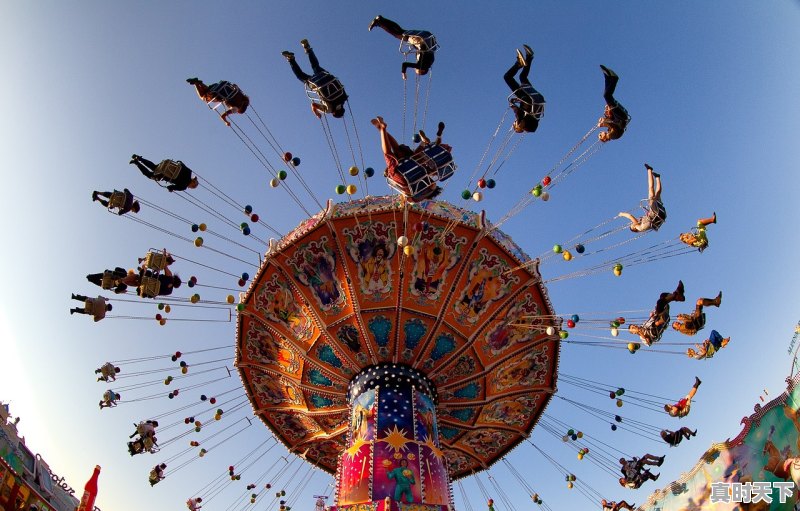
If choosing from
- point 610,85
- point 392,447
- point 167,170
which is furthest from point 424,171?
point 392,447

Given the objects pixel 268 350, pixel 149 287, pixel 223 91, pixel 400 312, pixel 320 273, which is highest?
pixel 223 91

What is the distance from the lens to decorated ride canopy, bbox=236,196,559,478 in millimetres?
13539

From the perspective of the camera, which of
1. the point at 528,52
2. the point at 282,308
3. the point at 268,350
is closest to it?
the point at 528,52

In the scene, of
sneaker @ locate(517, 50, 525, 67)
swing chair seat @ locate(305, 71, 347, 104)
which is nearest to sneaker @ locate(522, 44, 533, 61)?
sneaker @ locate(517, 50, 525, 67)

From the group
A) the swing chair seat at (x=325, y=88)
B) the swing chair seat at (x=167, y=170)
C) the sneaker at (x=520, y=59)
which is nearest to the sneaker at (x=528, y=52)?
the sneaker at (x=520, y=59)

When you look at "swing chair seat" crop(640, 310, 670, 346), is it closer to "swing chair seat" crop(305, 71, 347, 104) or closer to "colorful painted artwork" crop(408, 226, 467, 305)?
"colorful painted artwork" crop(408, 226, 467, 305)

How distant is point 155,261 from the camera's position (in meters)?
12.7

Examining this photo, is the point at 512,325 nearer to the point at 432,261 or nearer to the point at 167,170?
the point at 432,261

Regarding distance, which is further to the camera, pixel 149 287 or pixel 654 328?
pixel 149 287

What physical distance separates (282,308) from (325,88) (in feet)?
18.1

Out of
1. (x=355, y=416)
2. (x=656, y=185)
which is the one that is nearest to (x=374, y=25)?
(x=656, y=185)

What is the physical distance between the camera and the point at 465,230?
13484mm

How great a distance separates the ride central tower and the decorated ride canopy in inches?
15.0

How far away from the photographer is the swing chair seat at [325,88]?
11.8 m
